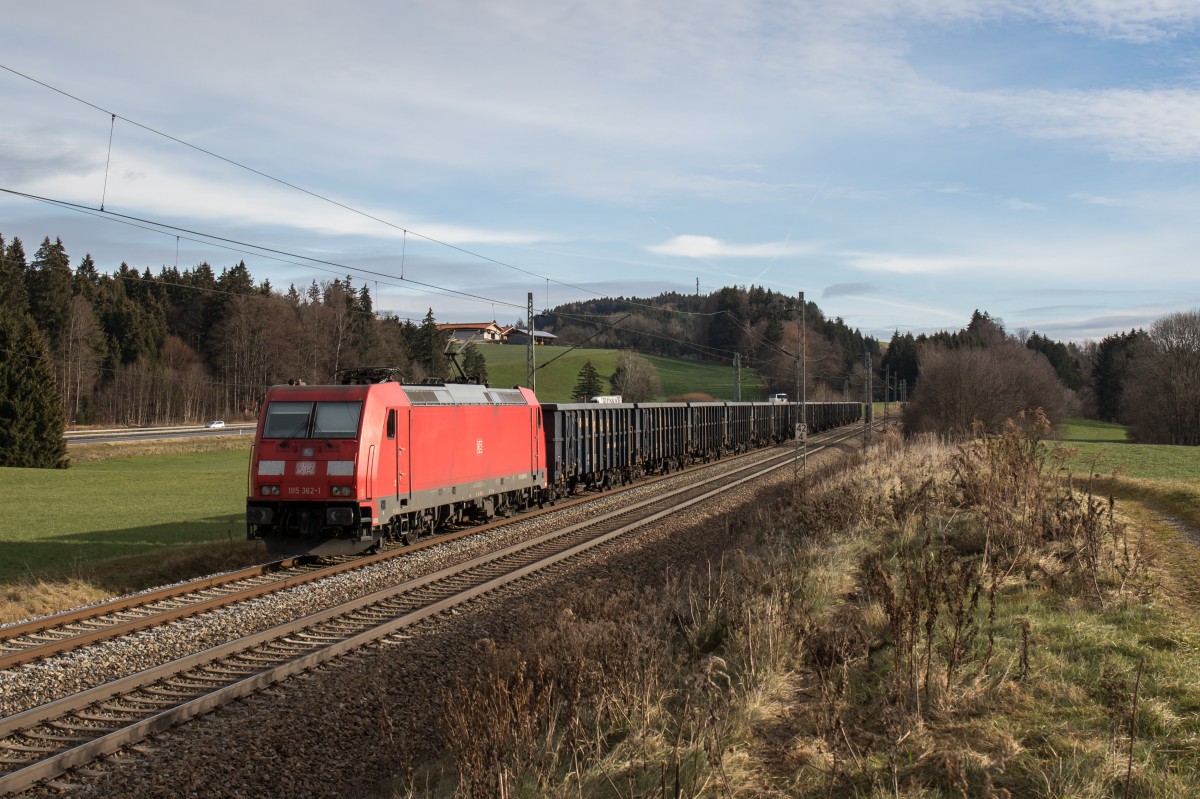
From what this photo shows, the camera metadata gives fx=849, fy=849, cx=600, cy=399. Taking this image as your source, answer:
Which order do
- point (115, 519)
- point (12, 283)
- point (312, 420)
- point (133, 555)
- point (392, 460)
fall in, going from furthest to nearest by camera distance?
point (12, 283)
point (115, 519)
point (133, 555)
point (392, 460)
point (312, 420)

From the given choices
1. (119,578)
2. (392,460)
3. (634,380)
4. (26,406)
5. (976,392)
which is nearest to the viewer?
(119,578)

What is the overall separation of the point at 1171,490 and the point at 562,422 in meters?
15.3

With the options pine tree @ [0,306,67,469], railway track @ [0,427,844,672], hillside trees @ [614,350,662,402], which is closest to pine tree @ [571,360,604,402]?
hillside trees @ [614,350,662,402]

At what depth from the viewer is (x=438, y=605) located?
1139 centimetres

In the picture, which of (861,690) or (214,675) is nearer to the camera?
(861,690)

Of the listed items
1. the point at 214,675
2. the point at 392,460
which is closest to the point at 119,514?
the point at 392,460

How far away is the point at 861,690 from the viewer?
20.4 feet

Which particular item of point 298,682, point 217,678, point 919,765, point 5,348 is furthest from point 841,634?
point 5,348

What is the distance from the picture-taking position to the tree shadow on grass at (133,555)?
14.6m

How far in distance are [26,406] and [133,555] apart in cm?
3389

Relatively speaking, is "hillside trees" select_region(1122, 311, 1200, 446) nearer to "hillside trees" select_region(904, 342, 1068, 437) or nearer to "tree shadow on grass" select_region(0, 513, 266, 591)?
"hillside trees" select_region(904, 342, 1068, 437)

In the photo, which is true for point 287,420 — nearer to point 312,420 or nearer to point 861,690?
point 312,420

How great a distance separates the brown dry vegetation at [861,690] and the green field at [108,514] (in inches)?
456

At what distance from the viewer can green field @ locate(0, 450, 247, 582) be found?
17.4 metres
